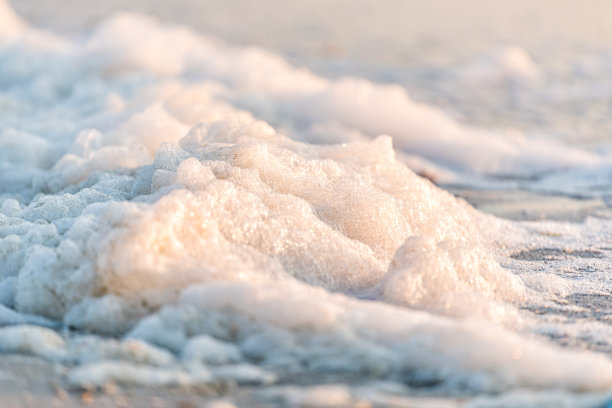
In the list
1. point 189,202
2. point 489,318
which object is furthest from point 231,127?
point 489,318

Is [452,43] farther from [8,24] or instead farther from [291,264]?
[291,264]

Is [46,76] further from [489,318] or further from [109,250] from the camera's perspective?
[489,318]

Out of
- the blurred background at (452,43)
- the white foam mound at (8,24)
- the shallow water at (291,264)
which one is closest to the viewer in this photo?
the shallow water at (291,264)

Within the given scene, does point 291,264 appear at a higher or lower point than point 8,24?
lower

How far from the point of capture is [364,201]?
352 cm

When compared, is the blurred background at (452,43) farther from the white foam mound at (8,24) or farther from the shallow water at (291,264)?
the shallow water at (291,264)

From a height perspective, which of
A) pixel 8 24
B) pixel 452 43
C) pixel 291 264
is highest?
pixel 452 43

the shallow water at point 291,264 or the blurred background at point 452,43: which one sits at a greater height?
the blurred background at point 452,43

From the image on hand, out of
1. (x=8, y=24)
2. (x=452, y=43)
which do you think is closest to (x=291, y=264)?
(x=8, y=24)

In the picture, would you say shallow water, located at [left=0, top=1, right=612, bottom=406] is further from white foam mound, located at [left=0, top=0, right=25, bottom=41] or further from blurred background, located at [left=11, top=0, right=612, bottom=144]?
white foam mound, located at [left=0, top=0, right=25, bottom=41]

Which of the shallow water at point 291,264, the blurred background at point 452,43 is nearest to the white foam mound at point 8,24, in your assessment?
the blurred background at point 452,43

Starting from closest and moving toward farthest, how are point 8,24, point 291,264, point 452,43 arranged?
1. point 291,264
2. point 8,24
3. point 452,43

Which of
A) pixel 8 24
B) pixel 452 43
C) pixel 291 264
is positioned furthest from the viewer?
pixel 452 43

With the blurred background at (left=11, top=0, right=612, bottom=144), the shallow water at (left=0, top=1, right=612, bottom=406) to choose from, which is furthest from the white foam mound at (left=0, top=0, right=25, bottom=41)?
the shallow water at (left=0, top=1, right=612, bottom=406)
